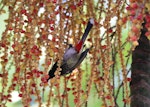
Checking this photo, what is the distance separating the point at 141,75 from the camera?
1.20 metres

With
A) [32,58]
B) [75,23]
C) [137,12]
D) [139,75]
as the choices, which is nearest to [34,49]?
[32,58]

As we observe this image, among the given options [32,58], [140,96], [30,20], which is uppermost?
[30,20]

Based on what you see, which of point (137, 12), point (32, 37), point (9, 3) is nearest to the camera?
point (137, 12)

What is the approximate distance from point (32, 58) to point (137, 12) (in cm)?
53

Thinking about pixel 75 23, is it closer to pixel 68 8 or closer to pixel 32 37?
pixel 68 8

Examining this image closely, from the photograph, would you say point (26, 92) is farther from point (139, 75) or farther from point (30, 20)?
point (139, 75)

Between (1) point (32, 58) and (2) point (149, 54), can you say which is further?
(2) point (149, 54)

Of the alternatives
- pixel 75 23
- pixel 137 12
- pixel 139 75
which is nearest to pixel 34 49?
pixel 75 23

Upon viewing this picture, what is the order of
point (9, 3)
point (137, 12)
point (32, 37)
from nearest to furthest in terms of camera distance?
point (137, 12), point (32, 37), point (9, 3)

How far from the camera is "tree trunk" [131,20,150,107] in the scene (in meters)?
1.18

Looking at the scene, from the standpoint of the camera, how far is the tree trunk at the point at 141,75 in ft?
3.86

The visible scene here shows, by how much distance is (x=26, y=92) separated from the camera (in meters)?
1.02

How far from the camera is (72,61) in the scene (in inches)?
47.1

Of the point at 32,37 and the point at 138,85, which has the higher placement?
the point at 32,37
